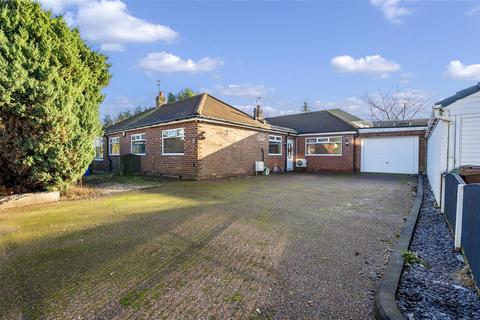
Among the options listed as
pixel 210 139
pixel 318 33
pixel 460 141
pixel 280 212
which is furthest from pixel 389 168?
pixel 280 212

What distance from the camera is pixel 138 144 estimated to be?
1431cm

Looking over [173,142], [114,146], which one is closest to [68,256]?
[173,142]

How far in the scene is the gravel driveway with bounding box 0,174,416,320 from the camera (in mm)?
2070

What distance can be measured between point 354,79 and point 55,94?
26254 mm

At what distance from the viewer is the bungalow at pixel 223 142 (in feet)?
36.9

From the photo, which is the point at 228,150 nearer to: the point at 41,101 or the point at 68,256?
the point at 41,101

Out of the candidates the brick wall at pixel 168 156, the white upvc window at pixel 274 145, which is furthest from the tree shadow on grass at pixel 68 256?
the white upvc window at pixel 274 145

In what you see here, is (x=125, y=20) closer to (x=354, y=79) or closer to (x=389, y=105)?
(x=354, y=79)

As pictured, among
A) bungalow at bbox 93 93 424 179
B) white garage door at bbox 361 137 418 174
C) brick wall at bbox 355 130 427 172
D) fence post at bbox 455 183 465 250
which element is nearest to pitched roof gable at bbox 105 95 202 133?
bungalow at bbox 93 93 424 179

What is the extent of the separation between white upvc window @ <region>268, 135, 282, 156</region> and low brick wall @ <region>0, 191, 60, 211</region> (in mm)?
11307

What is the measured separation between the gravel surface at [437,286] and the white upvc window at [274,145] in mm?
12010

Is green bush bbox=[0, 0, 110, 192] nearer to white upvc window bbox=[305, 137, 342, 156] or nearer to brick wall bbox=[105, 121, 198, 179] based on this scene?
brick wall bbox=[105, 121, 198, 179]

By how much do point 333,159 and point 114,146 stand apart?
14818mm

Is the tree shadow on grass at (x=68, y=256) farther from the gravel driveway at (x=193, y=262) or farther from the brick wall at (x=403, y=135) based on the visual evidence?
the brick wall at (x=403, y=135)
